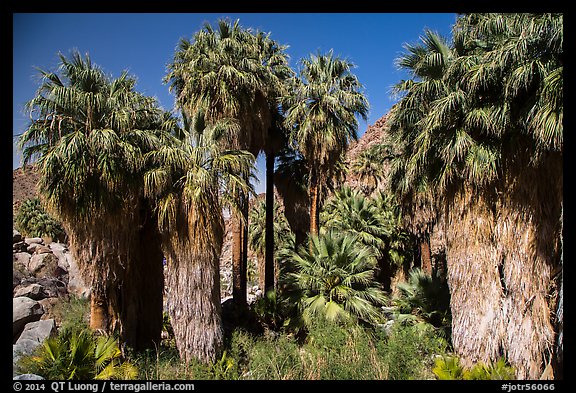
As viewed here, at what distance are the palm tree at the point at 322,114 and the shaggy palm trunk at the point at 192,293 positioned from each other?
19.8 ft

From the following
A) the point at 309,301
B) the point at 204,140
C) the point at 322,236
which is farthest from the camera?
the point at 322,236

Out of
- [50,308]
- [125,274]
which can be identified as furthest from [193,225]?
[50,308]

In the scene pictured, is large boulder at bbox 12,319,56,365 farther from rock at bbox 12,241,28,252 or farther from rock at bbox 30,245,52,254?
rock at bbox 12,241,28,252

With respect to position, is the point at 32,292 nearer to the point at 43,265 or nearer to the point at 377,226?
the point at 43,265

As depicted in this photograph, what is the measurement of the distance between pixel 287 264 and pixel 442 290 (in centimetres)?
574

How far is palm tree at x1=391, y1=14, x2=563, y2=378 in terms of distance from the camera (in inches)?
284

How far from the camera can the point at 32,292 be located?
14273mm

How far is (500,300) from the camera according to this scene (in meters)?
9.02

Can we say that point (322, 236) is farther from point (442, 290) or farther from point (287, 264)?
point (442, 290)

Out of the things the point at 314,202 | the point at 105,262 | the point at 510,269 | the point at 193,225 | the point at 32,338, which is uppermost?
the point at 314,202

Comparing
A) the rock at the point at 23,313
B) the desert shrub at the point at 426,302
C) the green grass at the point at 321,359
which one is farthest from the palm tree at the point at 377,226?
the rock at the point at 23,313

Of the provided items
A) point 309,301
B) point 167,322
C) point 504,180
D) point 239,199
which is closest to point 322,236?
point 309,301

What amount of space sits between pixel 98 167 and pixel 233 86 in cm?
638

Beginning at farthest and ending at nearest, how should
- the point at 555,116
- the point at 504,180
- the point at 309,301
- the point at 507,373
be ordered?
1. the point at 309,301
2. the point at 504,180
3. the point at 507,373
4. the point at 555,116
